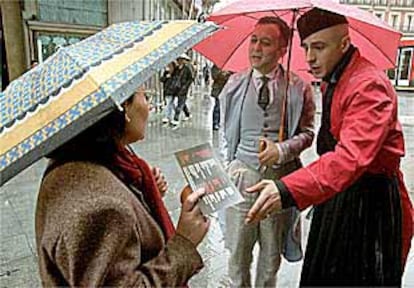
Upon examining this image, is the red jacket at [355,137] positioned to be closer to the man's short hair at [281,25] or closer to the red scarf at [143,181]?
the red scarf at [143,181]

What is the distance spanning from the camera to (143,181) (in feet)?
4.77

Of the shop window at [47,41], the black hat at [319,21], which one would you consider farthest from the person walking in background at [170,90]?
the black hat at [319,21]

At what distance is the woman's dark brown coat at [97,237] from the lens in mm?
1123

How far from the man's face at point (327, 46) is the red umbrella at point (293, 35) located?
92mm

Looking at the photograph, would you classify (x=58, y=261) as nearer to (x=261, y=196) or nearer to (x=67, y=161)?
(x=67, y=161)

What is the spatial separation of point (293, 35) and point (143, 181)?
1453 mm

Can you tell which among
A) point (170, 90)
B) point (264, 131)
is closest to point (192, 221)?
point (264, 131)

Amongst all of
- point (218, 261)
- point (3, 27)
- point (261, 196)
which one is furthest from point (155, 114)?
point (261, 196)

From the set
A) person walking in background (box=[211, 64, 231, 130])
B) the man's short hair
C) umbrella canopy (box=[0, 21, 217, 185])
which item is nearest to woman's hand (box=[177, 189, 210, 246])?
umbrella canopy (box=[0, 21, 217, 185])

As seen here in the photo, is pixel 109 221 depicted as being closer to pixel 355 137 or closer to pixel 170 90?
pixel 355 137

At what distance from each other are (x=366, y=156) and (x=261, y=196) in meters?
0.39

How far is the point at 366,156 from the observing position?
166 cm

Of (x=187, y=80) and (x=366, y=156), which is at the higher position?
(x=366, y=156)

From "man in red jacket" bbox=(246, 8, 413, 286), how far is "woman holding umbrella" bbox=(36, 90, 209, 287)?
43 cm
